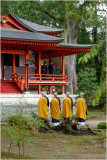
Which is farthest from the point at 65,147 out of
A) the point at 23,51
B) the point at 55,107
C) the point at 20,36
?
the point at 23,51

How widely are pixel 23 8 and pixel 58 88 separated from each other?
897 centimetres

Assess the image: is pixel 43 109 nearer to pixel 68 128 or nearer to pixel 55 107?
pixel 55 107

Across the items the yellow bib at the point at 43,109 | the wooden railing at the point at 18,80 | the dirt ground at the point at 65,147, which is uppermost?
the wooden railing at the point at 18,80

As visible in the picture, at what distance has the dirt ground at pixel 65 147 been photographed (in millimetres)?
9102

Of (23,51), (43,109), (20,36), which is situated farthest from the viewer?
(23,51)

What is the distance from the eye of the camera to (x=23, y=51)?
20.5m

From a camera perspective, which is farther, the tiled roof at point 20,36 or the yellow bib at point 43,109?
the tiled roof at point 20,36

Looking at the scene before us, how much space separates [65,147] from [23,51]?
435 inches

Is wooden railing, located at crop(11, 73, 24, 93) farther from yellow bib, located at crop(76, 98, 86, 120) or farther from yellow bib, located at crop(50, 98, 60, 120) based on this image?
yellow bib, located at crop(76, 98, 86, 120)

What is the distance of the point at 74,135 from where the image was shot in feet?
43.2

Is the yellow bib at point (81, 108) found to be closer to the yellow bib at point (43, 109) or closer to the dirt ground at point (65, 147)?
the yellow bib at point (43, 109)

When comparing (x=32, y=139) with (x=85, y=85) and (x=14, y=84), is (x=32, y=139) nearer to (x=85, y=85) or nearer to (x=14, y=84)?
(x=14, y=84)

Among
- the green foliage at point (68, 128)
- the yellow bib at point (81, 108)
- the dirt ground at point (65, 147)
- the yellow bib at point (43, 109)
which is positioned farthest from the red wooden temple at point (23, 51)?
the dirt ground at point (65, 147)

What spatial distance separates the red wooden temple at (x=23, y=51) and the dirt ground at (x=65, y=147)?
6867 mm
